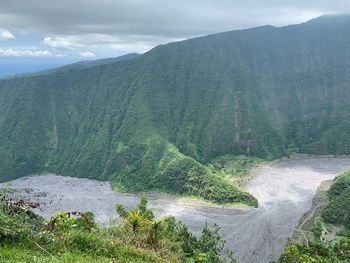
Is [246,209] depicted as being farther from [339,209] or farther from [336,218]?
[339,209]

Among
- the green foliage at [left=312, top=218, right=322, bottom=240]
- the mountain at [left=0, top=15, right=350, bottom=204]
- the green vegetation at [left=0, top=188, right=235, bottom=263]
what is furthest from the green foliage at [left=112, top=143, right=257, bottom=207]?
the green vegetation at [left=0, top=188, right=235, bottom=263]

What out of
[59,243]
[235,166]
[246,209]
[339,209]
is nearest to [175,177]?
[235,166]

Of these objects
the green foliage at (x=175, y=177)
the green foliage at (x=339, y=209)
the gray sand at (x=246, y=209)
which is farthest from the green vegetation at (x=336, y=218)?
the green foliage at (x=175, y=177)

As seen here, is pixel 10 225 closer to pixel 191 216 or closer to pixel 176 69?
pixel 191 216

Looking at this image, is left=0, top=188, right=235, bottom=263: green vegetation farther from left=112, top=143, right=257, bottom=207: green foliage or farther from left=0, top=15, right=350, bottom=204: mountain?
left=0, top=15, right=350, bottom=204: mountain

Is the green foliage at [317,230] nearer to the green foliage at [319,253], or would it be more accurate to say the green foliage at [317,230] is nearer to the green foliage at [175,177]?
the green foliage at [175,177]
